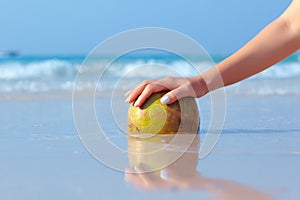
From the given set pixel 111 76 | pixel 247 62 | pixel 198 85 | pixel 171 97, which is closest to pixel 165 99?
pixel 171 97

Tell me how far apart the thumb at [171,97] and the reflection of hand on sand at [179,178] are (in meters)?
0.24

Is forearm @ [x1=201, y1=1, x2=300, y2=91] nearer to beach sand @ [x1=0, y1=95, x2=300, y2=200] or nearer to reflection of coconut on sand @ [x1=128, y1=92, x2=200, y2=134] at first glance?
reflection of coconut on sand @ [x1=128, y1=92, x2=200, y2=134]

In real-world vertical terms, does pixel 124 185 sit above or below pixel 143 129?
above

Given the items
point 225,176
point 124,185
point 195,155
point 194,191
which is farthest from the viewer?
point 195,155

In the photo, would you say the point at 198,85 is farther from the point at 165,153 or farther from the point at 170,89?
the point at 165,153

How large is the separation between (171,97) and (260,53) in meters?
→ 0.50

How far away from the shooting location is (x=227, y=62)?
2.64 m

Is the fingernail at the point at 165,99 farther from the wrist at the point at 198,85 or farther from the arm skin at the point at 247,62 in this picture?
the wrist at the point at 198,85

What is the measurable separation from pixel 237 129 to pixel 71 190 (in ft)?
5.07

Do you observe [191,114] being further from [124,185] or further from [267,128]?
[124,185]

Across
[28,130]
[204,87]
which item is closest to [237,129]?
[204,87]

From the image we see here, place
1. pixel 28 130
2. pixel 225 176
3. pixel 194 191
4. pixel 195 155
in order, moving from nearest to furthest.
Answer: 1. pixel 194 191
2. pixel 225 176
3. pixel 195 155
4. pixel 28 130

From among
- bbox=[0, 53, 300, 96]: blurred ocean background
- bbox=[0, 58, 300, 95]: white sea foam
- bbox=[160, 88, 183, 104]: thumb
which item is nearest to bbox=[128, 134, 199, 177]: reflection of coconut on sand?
bbox=[160, 88, 183, 104]: thumb

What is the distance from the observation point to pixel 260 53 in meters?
2.65
